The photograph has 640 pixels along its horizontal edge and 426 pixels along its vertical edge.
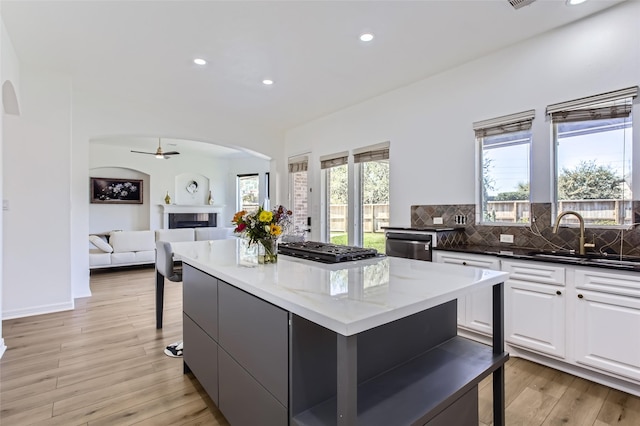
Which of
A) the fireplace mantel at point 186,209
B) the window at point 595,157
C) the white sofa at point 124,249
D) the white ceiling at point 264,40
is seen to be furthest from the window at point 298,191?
the fireplace mantel at point 186,209

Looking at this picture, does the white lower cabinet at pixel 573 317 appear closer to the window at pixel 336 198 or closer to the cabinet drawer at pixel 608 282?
the cabinet drawer at pixel 608 282

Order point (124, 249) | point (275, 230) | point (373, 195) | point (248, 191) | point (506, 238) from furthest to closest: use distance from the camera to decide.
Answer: point (248, 191), point (124, 249), point (373, 195), point (506, 238), point (275, 230)

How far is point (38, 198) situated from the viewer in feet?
12.9

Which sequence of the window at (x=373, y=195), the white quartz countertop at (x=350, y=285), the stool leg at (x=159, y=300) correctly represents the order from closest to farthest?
the white quartz countertop at (x=350, y=285), the stool leg at (x=159, y=300), the window at (x=373, y=195)

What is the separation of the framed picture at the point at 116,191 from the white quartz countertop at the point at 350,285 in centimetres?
813

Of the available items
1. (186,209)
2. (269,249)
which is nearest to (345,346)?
(269,249)

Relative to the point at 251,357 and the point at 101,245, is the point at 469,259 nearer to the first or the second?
the point at 251,357

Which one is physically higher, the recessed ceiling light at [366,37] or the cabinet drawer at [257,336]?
the recessed ceiling light at [366,37]

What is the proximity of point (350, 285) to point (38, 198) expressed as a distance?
14.2ft

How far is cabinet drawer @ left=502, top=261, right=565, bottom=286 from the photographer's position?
8.04ft

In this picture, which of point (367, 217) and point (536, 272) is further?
point (367, 217)

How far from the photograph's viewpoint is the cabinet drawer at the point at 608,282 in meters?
2.12

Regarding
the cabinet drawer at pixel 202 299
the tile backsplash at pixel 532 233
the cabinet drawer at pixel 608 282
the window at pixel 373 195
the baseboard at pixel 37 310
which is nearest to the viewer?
the cabinet drawer at pixel 202 299

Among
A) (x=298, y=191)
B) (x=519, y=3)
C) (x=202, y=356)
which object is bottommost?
(x=202, y=356)
